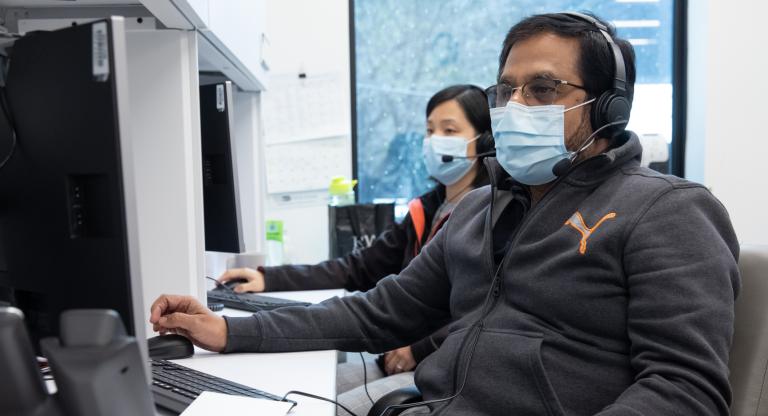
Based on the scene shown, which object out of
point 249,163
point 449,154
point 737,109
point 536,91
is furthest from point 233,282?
point 737,109

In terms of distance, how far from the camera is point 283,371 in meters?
1.04

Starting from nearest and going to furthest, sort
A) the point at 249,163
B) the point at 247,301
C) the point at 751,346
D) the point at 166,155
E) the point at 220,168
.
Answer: the point at 751,346
the point at 166,155
the point at 220,168
the point at 247,301
the point at 249,163

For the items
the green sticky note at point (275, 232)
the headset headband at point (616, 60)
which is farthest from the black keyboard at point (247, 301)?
the green sticky note at point (275, 232)

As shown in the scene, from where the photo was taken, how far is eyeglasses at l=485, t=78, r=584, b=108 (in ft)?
3.61

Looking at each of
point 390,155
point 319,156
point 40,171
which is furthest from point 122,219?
point 390,155

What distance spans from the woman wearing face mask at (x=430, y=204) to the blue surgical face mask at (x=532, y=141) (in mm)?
713

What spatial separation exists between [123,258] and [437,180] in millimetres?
1470

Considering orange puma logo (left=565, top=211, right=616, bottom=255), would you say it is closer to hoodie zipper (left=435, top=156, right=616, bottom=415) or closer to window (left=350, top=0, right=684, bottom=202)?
hoodie zipper (left=435, top=156, right=616, bottom=415)

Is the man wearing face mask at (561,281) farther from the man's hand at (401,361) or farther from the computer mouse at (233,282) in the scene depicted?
the computer mouse at (233,282)

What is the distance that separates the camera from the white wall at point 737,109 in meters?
2.95

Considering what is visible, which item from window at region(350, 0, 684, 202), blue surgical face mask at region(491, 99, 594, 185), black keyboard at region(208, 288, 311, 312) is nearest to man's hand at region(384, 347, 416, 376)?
black keyboard at region(208, 288, 311, 312)

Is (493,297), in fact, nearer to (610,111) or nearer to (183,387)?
(610,111)

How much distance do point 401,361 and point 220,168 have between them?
2.21 ft

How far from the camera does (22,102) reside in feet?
2.33
